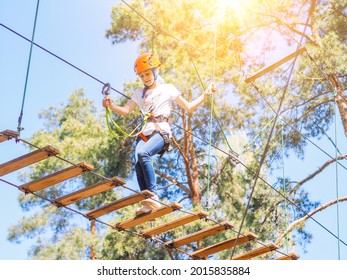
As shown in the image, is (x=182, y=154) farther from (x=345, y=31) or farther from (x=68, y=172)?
(x=68, y=172)

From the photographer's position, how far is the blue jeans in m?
5.37

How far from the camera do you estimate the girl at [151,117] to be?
537cm

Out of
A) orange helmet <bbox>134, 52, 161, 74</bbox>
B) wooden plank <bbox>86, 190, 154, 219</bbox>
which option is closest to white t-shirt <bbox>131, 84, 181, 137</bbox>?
orange helmet <bbox>134, 52, 161, 74</bbox>

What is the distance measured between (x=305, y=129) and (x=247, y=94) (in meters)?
1.15

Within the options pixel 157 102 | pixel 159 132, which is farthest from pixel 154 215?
pixel 157 102

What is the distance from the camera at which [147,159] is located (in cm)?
539

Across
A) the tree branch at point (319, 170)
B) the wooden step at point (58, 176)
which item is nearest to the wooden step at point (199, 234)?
the wooden step at point (58, 176)

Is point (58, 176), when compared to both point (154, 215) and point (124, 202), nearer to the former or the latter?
point (124, 202)

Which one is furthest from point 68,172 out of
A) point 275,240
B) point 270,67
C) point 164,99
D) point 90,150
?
point 90,150

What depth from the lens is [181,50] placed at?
13.2 meters

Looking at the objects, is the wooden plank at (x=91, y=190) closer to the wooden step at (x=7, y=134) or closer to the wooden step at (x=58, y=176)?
the wooden step at (x=58, y=176)

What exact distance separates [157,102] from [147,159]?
46 cm

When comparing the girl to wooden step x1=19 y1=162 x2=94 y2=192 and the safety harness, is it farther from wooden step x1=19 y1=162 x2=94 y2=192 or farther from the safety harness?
wooden step x1=19 y1=162 x2=94 y2=192

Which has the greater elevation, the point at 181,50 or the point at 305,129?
the point at 181,50
